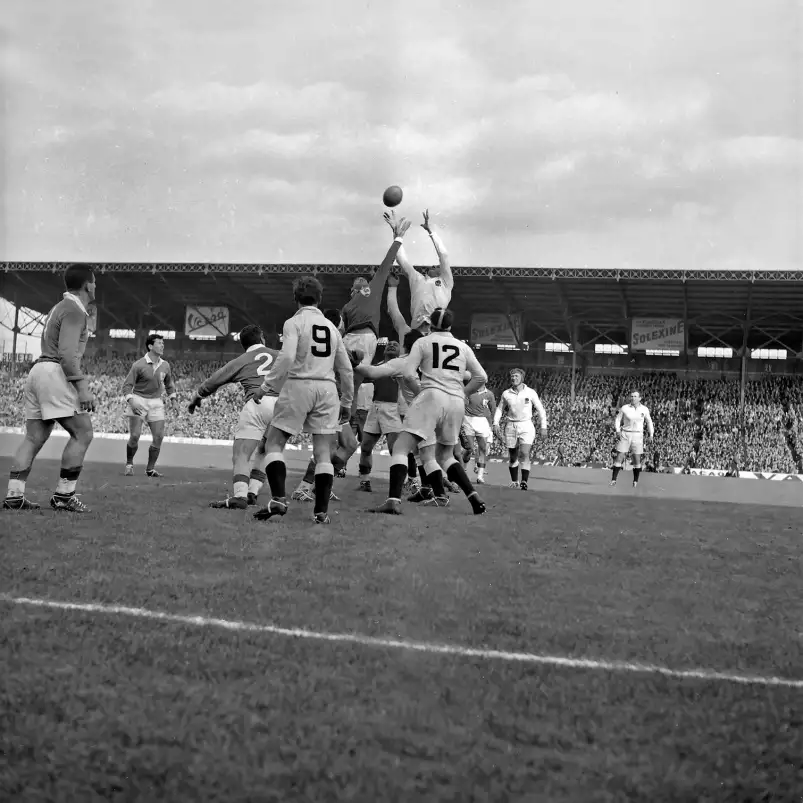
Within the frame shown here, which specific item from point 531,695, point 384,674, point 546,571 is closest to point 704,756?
point 531,695

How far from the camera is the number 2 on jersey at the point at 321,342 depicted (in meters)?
7.38

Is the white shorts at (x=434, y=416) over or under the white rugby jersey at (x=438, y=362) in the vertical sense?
under

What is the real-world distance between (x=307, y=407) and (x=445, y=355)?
6.13ft

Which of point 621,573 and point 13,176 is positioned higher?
point 13,176

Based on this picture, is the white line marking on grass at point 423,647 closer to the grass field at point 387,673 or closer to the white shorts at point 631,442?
the grass field at point 387,673

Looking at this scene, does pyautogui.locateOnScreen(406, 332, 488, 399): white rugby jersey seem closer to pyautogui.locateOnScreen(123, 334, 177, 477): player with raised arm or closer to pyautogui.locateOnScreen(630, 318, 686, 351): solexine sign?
pyautogui.locateOnScreen(123, 334, 177, 477): player with raised arm

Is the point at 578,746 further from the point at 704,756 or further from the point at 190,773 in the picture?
the point at 190,773

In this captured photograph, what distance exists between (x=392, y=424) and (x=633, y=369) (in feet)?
79.1

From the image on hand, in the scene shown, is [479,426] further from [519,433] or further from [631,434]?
[631,434]

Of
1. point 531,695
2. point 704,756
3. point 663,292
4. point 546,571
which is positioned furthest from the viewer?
point 663,292

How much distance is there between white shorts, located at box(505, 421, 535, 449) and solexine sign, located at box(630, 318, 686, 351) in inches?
739

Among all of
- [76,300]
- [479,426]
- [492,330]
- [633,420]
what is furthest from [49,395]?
[492,330]

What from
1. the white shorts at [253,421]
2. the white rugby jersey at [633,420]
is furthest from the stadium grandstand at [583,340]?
the white shorts at [253,421]

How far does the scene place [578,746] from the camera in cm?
239
